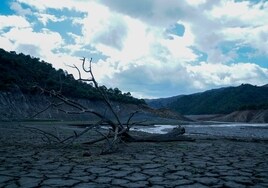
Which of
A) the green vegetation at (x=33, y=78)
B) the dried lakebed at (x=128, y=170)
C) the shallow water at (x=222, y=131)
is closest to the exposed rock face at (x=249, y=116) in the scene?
the green vegetation at (x=33, y=78)

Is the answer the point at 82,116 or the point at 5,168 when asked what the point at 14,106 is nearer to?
the point at 82,116

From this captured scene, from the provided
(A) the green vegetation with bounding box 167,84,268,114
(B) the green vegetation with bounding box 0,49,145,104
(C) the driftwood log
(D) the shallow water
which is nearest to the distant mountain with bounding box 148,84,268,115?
(A) the green vegetation with bounding box 167,84,268,114

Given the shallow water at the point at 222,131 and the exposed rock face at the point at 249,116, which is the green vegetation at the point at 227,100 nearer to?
the exposed rock face at the point at 249,116

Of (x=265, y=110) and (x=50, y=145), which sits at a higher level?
(x=265, y=110)

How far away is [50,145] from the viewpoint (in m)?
8.80

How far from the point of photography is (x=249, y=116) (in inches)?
3017

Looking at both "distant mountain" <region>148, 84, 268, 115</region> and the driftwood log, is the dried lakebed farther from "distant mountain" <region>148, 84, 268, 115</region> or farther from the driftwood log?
"distant mountain" <region>148, 84, 268, 115</region>

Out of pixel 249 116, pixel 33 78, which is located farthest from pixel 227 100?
pixel 33 78

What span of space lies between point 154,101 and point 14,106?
126 metres

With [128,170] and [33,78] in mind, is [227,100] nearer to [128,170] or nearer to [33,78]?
[33,78]

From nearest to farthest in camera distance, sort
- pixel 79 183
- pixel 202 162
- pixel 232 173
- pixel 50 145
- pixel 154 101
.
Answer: pixel 79 183, pixel 232 173, pixel 202 162, pixel 50 145, pixel 154 101

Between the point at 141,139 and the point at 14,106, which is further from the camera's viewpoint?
the point at 14,106

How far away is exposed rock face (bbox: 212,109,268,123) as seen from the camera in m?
71.4

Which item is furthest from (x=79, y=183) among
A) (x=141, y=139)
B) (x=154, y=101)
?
(x=154, y=101)
